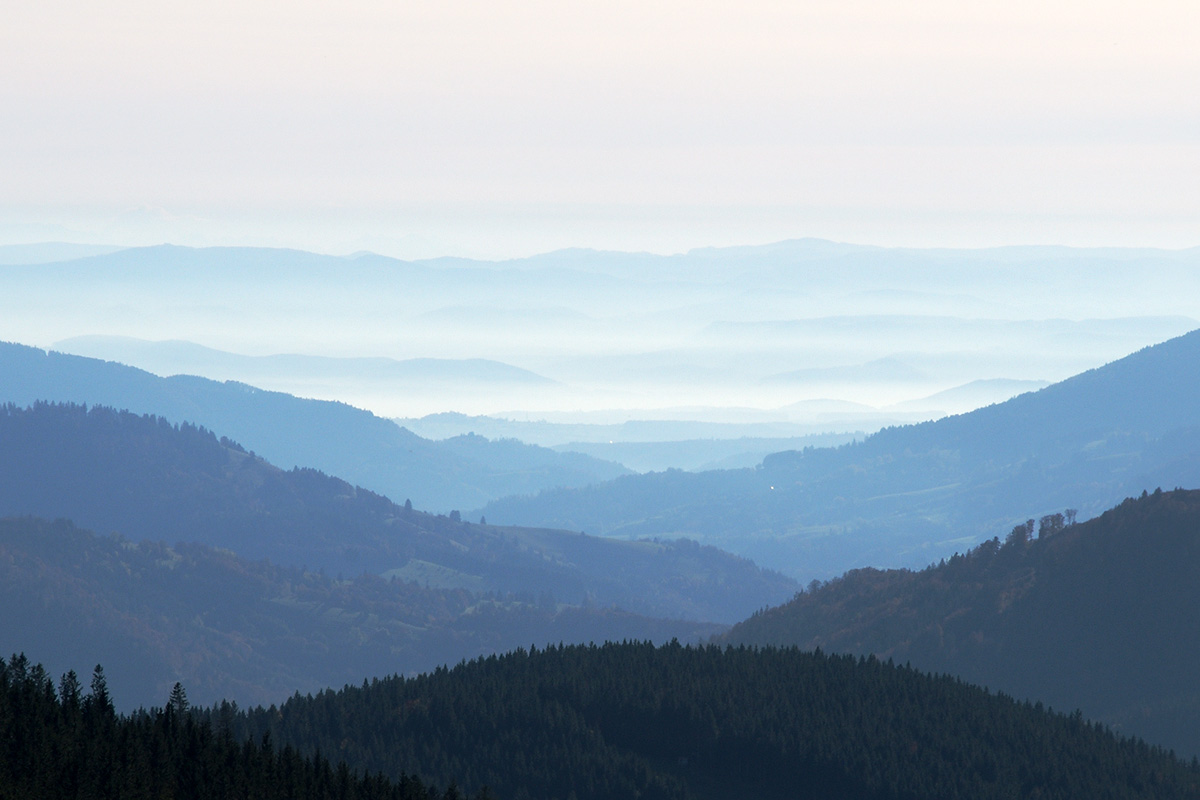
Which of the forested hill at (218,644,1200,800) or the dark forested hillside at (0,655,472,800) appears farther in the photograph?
the forested hill at (218,644,1200,800)

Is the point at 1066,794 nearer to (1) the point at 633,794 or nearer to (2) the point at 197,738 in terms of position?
(1) the point at 633,794

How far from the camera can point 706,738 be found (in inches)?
6944

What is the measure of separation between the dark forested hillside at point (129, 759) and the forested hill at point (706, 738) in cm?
3861

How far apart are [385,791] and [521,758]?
4702cm

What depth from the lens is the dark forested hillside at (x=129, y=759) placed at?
10212 cm

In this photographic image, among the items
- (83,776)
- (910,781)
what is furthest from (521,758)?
(83,776)

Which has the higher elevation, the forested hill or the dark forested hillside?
the dark forested hillside

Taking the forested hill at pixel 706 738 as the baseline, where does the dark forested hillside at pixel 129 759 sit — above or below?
above

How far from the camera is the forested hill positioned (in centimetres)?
16675

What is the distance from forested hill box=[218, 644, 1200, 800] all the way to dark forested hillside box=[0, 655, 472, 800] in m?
38.6

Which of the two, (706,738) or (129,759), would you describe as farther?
(706,738)

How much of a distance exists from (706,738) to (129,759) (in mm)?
79558

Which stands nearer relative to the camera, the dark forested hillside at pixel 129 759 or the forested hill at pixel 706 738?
the dark forested hillside at pixel 129 759

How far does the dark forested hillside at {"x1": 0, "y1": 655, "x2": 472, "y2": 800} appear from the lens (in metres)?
102
